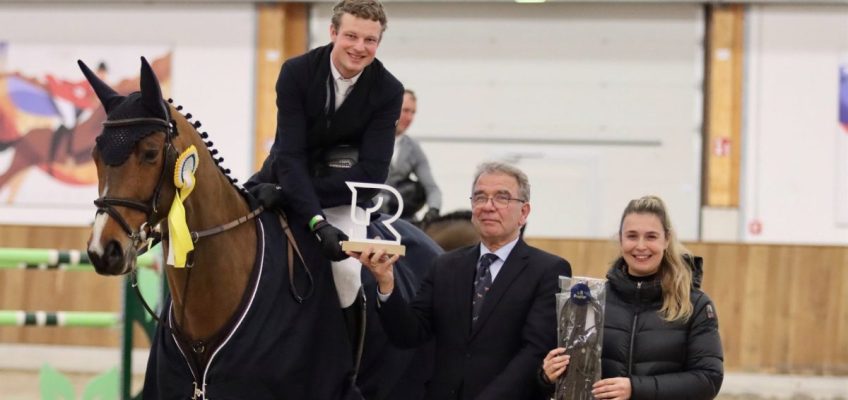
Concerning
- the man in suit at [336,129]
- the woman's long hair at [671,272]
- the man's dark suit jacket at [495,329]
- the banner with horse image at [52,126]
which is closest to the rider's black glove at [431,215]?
the man in suit at [336,129]

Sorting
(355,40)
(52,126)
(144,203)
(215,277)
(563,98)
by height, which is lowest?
(215,277)

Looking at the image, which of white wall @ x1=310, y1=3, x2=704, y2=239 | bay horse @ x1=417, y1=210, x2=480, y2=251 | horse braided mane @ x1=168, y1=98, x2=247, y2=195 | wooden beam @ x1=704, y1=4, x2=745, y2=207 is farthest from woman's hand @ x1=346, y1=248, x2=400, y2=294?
wooden beam @ x1=704, y1=4, x2=745, y2=207

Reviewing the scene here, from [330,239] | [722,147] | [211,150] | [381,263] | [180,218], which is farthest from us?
[722,147]

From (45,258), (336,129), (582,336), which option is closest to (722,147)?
(45,258)

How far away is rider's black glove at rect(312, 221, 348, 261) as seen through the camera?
12.2 feet

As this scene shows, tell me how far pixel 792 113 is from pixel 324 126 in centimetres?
1122

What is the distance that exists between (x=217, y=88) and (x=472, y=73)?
331 cm

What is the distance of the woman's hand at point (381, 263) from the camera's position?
11.6 ft

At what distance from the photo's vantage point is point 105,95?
360 centimetres

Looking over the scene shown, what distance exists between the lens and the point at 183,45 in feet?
48.8

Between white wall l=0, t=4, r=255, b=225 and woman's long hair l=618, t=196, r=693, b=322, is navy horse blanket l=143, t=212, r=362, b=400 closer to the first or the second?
woman's long hair l=618, t=196, r=693, b=322

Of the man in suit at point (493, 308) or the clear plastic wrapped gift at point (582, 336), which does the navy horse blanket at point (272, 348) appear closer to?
the man in suit at point (493, 308)

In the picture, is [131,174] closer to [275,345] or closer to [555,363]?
[275,345]

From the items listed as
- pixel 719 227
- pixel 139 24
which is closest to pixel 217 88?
pixel 139 24
